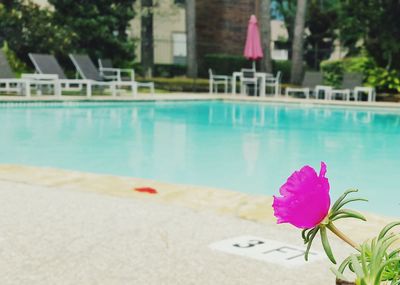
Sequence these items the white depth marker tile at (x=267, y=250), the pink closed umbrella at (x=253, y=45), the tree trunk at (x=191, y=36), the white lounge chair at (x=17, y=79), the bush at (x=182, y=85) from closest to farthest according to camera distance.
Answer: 1. the white depth marker tile at (x=267, y=250)
2. the white lounge chair at (x=17, y=79)
3. the pink closed umbrella at (x=253, y=45)
4. the bush at (x=182, y=85)
5. the tree trunk at (x=191, y=36)

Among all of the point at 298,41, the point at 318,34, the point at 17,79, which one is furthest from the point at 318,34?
the point at 17,79

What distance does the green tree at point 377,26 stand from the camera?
18.3 metres

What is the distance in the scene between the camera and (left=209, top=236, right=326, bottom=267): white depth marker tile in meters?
2.86

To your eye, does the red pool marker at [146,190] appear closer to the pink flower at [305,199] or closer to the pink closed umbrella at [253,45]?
the pink flower at [305,199]

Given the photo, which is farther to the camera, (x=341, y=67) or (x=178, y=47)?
(x=178, y=47)

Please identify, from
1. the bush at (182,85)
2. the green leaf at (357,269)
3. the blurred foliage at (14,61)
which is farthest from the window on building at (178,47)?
the green leaf at (357,269)

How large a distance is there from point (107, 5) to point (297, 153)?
13.5 meters

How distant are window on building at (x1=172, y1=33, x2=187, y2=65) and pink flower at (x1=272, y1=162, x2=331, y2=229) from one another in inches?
1123

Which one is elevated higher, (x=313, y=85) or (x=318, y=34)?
(x=318, y=34)

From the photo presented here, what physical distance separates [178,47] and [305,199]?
2914 centimetres

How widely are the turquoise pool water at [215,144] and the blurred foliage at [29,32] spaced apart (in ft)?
16.9

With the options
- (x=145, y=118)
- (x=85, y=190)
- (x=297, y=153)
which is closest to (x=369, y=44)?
(x=145, y=118)

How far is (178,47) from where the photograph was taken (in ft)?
96.9

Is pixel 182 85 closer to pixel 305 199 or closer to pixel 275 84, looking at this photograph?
pixel 275 84
